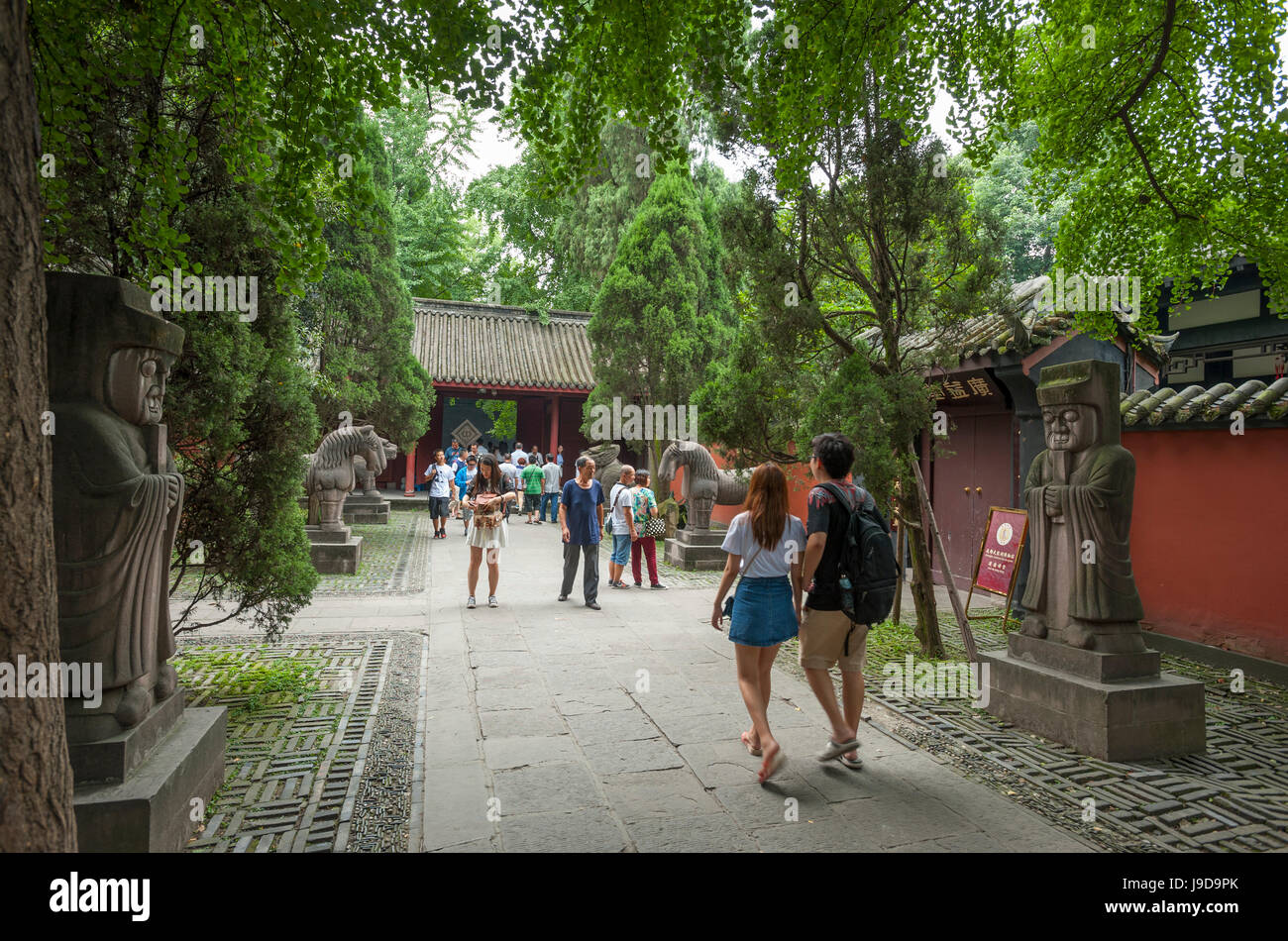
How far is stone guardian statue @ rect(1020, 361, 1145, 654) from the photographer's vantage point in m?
4.76

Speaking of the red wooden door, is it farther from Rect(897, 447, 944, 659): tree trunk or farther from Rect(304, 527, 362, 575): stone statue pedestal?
Rect(304, 527, 362, 575): stone statue pedestal

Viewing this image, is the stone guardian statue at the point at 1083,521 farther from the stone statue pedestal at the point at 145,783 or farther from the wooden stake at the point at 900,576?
the stone statue pedestal at the point at 145,783

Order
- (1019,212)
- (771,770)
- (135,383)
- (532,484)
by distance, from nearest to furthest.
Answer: (135,383) < (771,770) < (532,484) < (1019,212)

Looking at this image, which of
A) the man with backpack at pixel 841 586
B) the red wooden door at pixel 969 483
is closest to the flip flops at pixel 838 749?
the man with backpack at pixel 841 586

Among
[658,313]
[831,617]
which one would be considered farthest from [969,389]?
[658,313]

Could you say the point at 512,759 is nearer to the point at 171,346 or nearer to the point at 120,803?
the point at 120,803

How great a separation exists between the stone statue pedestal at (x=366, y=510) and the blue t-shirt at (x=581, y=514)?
935 cm

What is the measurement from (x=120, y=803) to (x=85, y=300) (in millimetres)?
2169

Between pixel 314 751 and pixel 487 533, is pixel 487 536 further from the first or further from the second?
pixel 314 751

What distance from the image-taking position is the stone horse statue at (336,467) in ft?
37.2

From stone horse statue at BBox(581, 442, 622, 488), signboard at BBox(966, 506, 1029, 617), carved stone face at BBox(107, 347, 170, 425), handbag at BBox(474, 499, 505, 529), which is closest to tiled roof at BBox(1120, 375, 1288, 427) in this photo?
signboard at BBox(966, 506, 1029, 617)

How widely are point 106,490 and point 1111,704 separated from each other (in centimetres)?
547

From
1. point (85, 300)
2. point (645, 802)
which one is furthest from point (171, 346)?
point (645, 802)

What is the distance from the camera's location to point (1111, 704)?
4.42 meters
